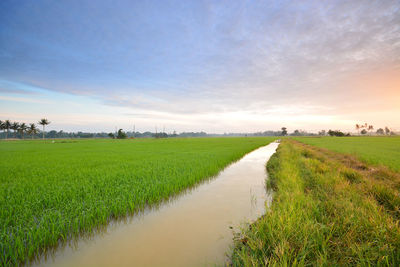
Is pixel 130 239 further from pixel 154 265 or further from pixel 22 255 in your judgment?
pixel 22 255

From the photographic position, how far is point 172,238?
3.03m

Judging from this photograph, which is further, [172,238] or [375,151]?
[375,151]

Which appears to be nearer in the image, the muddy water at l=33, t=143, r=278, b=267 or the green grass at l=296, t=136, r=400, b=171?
the muddy water at l=33, t=143, r=278, b=267

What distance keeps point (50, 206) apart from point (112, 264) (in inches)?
102

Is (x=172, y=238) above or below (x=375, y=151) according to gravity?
below

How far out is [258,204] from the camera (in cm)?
462

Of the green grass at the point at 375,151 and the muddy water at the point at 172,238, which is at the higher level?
the green grass at the point at 375,151

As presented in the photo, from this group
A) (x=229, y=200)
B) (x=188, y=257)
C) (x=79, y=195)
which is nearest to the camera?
(x=188, y=257)

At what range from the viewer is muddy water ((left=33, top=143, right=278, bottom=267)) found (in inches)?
98.1

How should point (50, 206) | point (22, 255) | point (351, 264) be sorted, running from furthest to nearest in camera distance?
point (50, 206)
point (22, 255)
point (351, 264)

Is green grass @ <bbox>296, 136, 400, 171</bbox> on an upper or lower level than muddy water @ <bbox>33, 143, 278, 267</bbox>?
upper

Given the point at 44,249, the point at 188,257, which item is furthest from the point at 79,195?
the point at 188,257

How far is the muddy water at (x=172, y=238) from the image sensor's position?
8.18 ft

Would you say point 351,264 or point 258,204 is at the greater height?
point 351,264
